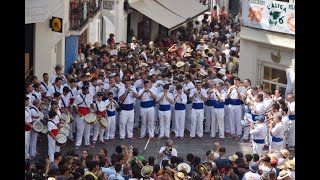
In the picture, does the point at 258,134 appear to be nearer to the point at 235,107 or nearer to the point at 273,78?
the point at 235,107

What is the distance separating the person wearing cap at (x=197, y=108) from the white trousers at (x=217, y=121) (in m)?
0.33

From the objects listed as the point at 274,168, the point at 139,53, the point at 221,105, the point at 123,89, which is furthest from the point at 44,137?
the point at 139,53

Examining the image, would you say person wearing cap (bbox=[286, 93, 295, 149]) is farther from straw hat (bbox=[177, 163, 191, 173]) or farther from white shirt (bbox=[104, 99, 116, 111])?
straw hat (bbox=[177, 163, 191, 173])

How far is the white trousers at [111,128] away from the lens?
20706mm

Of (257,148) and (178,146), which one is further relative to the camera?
(178,146)

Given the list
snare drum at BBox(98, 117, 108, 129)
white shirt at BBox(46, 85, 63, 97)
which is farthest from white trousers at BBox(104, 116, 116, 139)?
white shirt at BBox(46, 85, 63, 97)

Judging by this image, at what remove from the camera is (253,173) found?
15.2 m

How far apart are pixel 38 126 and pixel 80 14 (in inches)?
369

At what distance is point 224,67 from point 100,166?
12.8 metres

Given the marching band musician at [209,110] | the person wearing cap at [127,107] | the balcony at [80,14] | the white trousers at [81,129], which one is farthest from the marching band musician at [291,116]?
the balcony at [80,14]

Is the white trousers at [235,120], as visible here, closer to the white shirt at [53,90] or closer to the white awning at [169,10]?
the white shirt at [53,90]

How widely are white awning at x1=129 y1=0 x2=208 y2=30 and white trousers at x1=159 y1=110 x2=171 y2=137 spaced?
A: 493 inches

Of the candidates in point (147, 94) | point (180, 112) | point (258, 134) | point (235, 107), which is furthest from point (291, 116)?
point (147, 94)
